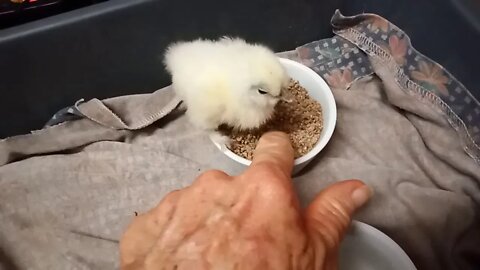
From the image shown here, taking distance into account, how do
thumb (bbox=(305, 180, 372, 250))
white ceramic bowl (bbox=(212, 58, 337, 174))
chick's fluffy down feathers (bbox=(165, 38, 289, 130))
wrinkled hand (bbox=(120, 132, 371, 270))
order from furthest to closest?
white ceramic bowl (bbox=(212, 58, 337, 174)) → chick's fluffy down feathers (bbox=(165, 38, 289, 130)) → thumb (bbox=(305, 180, 372, 250)) → wrinkled hand (bbox=(120, 132, 371, 270))

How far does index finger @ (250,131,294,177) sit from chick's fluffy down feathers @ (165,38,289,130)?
66 mm

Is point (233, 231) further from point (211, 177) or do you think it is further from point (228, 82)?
point (228, 82)

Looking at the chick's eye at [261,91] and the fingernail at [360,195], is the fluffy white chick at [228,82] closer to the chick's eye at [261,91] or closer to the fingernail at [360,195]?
the chick's eye at [261,91]

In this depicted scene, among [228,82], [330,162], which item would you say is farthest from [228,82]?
[330,162]

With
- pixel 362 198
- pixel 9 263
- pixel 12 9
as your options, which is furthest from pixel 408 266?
pixel 12 9

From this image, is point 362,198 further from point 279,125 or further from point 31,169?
point 31,169

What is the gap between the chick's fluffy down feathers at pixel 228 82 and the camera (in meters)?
1.04

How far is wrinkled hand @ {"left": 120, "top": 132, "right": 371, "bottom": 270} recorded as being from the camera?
77 cm

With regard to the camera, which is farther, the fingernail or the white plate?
the white plate

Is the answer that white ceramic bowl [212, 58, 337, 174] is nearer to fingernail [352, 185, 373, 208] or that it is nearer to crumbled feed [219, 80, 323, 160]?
crumbled feed [219, 80, 323, 160]

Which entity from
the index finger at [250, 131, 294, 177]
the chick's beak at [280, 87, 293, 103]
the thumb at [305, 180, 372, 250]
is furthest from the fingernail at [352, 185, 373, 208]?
the chick's beak at [280, 87, 293, 103]

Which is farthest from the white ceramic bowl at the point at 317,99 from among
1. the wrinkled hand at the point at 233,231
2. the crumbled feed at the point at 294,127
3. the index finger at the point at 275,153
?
the wrinkled hand at the point at 233,231

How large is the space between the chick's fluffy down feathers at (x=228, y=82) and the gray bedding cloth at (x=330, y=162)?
0.16 m

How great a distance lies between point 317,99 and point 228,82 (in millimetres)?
283
